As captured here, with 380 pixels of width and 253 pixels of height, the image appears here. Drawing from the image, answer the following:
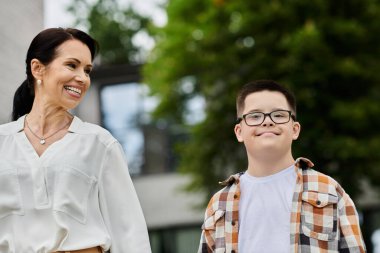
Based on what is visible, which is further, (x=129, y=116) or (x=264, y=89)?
(x=129, y=116)

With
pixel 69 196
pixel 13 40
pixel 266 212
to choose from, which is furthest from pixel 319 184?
pixel 13 40

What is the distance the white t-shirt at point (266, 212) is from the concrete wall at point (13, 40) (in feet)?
5.39

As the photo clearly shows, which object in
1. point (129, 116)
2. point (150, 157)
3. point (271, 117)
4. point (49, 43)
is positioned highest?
point (129, 116)

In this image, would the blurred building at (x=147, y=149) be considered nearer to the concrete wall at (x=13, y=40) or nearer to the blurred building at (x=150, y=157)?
the blurred building at (x=150, y=157)

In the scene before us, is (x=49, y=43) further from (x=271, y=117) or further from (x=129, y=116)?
(x=129, y=116)

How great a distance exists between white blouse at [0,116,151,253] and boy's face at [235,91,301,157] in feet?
2.18

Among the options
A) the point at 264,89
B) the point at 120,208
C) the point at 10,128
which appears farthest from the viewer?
the point at 264,89

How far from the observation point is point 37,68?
11.9 feet

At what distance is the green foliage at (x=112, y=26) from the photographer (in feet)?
93.8

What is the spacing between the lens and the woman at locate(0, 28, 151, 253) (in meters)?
3.37

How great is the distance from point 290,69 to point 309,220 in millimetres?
10527

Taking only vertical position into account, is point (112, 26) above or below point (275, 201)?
above

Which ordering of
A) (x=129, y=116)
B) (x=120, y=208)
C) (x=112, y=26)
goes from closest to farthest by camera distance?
(x=120, y=208), (x=129, y=116), (x=112, y=26)

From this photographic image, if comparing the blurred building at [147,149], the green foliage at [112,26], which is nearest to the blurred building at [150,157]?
the blurred building at [147,149]
